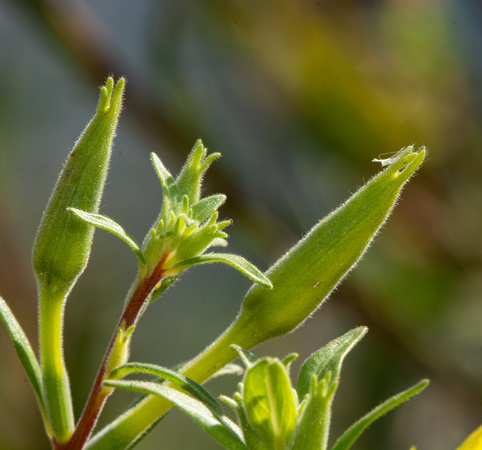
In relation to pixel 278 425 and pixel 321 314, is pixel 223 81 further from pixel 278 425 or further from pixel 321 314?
pixel 278 425

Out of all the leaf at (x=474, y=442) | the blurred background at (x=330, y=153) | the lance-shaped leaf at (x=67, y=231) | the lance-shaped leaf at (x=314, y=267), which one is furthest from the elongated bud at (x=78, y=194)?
the blurred background at (x=330, y=153)

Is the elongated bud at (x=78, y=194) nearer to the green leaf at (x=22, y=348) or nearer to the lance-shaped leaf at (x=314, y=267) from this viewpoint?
the green leaf at (x=22, y=348)

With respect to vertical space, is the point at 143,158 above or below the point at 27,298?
above

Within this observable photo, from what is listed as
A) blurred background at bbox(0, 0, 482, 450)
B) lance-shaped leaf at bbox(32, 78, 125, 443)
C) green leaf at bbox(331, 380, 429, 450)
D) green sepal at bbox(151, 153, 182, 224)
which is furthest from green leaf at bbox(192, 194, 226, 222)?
blurred background at bbox(0, 0, 482, 450)

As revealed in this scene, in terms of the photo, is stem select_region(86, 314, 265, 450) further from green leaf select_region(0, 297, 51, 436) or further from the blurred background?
the blurred background

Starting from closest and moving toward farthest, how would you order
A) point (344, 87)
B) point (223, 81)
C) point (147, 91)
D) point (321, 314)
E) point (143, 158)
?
1. point (147, 91)
2. point (344, 87)
3. point (321, 314)
4. point (223, 81)
5. point (143, 158)

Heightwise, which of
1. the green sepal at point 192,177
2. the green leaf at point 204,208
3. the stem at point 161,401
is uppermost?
the green sepal at point 192,177

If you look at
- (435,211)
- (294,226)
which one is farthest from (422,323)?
(294,226)
